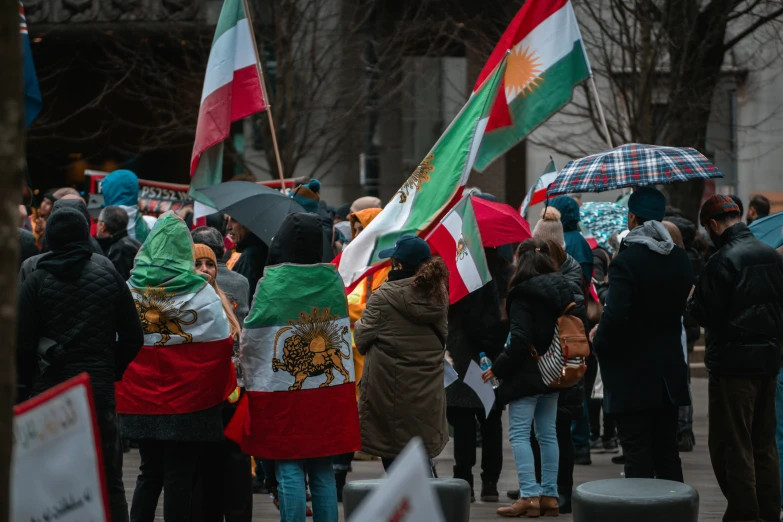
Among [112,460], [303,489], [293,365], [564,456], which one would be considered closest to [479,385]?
[564,456]

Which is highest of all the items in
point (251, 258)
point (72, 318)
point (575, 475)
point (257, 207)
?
point (257, 207)

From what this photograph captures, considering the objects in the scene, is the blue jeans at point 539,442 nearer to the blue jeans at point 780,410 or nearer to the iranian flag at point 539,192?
the blue jeans at point 780,410

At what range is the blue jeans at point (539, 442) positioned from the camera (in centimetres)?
843

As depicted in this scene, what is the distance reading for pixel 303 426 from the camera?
6.77m

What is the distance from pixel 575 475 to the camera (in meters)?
10.1

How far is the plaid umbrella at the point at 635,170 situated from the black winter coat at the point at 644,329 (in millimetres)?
584

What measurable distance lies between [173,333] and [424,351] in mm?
1650

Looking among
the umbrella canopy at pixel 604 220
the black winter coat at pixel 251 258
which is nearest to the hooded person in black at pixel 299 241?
the black winter coat at pixel 251 258

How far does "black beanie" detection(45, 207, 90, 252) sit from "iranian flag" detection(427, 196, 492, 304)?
2584 mm

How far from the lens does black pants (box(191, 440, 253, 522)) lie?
7.14 meters

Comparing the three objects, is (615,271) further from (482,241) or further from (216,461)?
(216,461)

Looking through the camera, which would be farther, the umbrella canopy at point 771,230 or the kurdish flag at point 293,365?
the umbrella canopy at point 771,230

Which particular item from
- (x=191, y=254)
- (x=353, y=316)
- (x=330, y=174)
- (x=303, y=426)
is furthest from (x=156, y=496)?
(x=330, y=174)

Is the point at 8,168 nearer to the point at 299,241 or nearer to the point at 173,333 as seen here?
the point at 173,333
